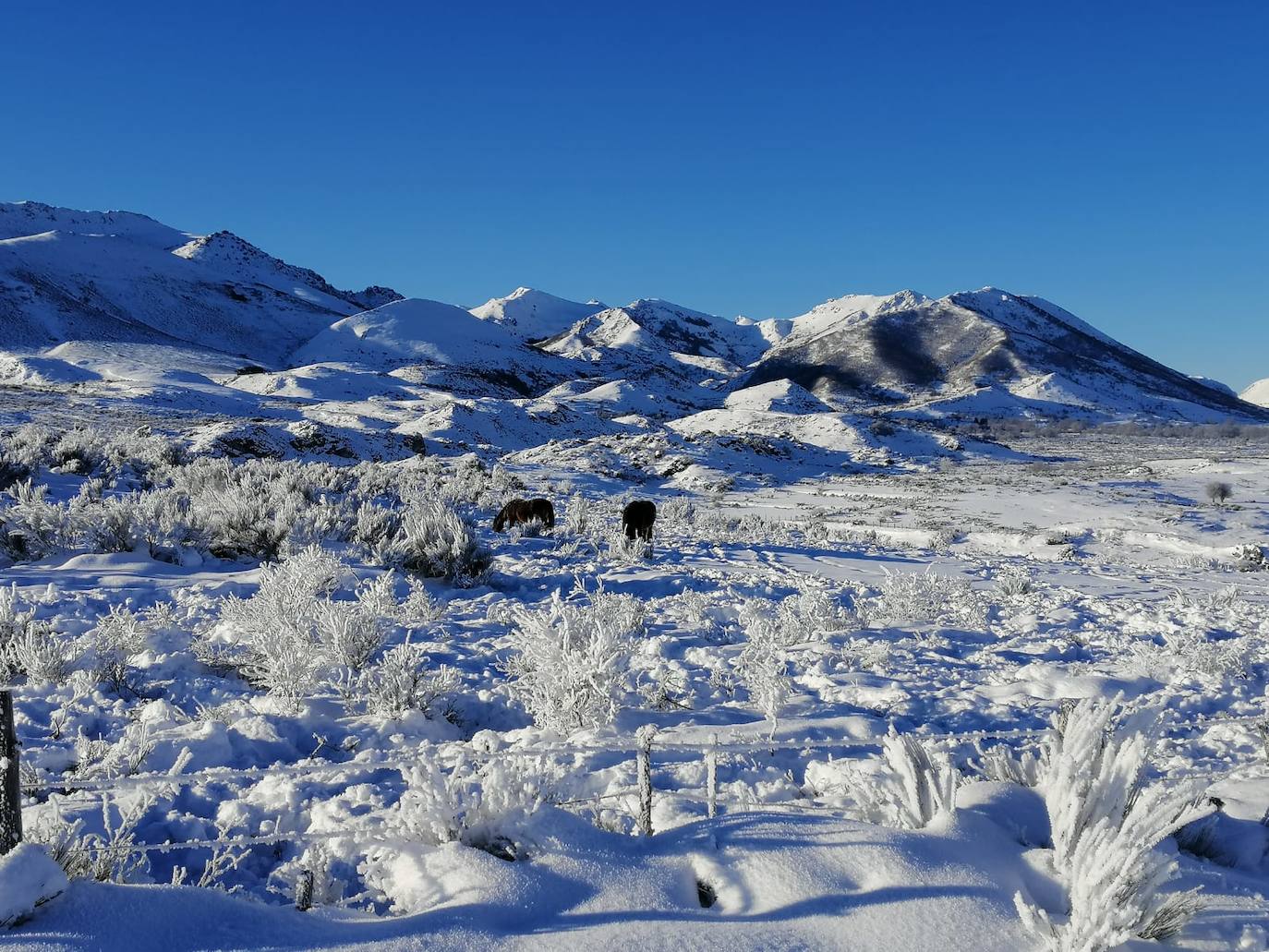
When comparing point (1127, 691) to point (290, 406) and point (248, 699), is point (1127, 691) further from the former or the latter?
point (290, 406)

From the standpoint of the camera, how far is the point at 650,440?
3084 centimetres

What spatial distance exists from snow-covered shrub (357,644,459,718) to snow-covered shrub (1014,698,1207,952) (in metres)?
3.11

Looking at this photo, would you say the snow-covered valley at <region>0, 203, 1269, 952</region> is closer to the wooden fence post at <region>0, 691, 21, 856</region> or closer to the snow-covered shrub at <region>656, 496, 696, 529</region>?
the wooden fence post at <region>0, 691, 21, 856</region>

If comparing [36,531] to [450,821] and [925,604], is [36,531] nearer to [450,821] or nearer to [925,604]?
[450,821]

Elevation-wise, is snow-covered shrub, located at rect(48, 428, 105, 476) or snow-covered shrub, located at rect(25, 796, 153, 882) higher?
snow-covered shrub, located at rect(48, 428, 105, 476)

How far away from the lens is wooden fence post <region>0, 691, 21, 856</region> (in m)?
2.10

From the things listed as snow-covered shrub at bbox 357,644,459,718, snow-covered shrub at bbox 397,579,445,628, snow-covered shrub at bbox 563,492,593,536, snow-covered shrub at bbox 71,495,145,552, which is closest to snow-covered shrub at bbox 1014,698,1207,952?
snow-covered shrub at bbox 357,644,459,718

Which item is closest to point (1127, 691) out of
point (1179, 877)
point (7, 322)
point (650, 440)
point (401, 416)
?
point (1179, 877)

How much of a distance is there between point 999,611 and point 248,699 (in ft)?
20.7

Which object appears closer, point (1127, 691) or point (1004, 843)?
point (1004, 843)

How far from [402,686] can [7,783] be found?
223 centimetres

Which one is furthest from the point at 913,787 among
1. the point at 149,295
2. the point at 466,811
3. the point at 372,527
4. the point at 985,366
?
the point at 149,295

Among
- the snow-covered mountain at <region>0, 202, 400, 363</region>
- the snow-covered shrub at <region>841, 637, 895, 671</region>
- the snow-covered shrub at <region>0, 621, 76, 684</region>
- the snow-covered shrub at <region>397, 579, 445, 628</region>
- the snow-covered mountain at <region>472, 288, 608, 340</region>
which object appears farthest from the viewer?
the snow-covered mountain at <region>472, 288, 608, 340</region>

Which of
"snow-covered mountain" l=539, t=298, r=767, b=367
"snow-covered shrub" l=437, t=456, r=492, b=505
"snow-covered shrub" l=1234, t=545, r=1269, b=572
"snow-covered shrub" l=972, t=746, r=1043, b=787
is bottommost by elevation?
"snow-covered shrub" l=972, t=746, r=1043, b=787
